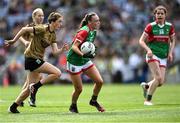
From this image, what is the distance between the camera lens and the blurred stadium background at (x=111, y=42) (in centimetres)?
3244

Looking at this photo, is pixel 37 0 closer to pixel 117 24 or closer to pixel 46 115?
pixel 117 24

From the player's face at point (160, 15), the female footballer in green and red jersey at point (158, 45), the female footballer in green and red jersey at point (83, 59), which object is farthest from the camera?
the female footballer in green and red jersey at point (158, 45)

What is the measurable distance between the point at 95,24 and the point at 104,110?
1.93 metres

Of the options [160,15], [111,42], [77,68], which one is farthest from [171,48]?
[111,42]

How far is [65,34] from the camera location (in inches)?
1308

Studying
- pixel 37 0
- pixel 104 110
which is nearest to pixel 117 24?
pixel 37 0

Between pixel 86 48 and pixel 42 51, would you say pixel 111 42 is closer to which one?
pixel 42 51

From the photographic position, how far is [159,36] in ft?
57.7

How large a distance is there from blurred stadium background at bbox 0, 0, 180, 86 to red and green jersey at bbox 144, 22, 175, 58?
14216 mm

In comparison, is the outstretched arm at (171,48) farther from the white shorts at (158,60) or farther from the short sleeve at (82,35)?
the short sleeve at (82,35)

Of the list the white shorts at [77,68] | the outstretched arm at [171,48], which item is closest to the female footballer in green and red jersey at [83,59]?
the white shorts at [77,68]

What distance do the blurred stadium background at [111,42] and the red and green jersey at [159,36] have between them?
1422 cm

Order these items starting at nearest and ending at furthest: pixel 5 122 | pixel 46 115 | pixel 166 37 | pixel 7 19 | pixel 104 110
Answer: pixel 5 122 < pixel 46 115 < pixel 104 110 < pixel 166 37 < pixel 7 19

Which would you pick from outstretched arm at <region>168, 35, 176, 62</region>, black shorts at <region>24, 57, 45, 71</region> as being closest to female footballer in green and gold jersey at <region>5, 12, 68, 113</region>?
black shorts at <region>24, 57, 45, 71</region>
